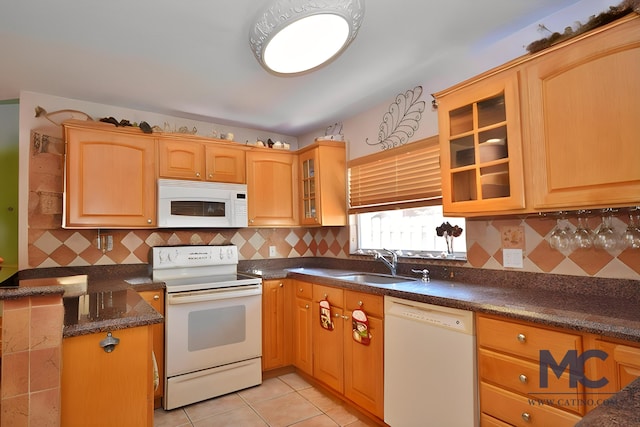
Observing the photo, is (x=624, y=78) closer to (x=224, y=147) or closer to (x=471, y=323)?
(x=471, y=323)

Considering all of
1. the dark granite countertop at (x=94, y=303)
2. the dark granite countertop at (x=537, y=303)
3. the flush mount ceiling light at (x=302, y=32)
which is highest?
the flush mount ceiling light at (x=302, y=32)

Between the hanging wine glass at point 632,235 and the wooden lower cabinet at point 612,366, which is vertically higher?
the hanging wine glass at point 632,235

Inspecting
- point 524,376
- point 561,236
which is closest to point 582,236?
point 561,236

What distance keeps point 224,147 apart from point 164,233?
36.5 inches

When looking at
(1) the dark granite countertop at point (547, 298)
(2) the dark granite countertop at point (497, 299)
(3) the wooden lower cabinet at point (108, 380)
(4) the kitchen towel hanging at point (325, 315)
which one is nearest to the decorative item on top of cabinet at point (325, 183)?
(2) the dark granite countertop at point (497, 299)

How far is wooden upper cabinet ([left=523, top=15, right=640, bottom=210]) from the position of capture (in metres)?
1.37

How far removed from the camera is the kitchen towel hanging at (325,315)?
2.59m

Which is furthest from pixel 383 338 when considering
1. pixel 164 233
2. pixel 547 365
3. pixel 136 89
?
pixel 136 89

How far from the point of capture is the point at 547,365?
138 cm

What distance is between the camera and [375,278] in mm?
2850

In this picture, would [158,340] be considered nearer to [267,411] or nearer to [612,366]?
[267,411]

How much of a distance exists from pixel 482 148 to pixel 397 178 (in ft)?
3.02

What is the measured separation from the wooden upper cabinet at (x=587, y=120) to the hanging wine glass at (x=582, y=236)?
10.0 inches

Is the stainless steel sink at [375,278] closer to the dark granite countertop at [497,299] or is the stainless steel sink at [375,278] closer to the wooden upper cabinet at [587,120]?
the dark granite countertop at [497,299]
